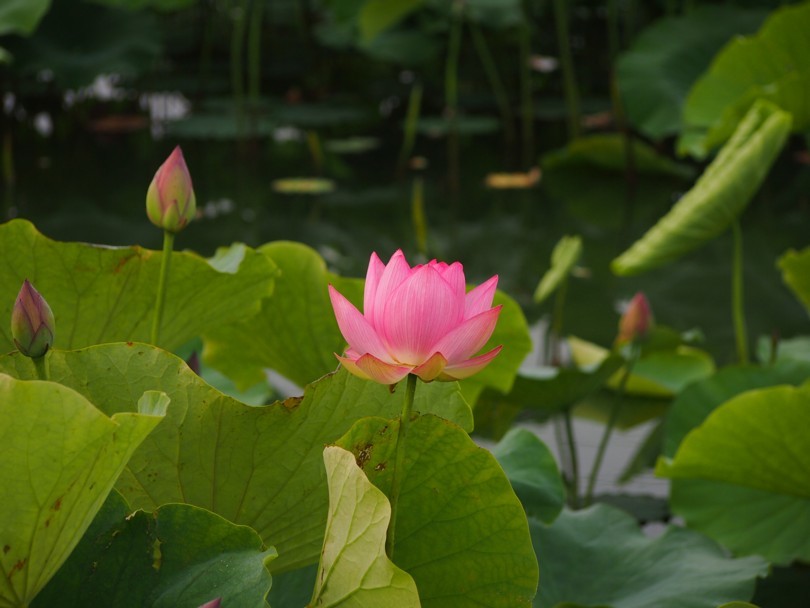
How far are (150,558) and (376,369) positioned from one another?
165 millimetres

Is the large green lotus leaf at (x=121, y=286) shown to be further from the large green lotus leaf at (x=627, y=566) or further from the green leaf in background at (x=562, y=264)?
the green leaf in background at (x=562, y=264)

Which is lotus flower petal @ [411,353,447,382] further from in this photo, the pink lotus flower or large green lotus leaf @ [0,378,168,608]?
large green lotus leaf @ [0,378,168,608]

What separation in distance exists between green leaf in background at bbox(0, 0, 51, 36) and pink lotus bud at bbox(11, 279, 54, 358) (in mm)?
2599

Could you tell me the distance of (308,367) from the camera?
1.12 meters

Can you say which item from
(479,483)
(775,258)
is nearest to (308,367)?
(479,483)

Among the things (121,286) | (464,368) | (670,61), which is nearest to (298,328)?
(121,286)

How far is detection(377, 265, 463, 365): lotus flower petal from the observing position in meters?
0.55

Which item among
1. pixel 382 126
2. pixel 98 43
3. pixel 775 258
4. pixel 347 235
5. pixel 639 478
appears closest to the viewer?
pixel 639 478

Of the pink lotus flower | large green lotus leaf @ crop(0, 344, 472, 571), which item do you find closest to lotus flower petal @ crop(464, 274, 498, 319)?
the pink lotus flower

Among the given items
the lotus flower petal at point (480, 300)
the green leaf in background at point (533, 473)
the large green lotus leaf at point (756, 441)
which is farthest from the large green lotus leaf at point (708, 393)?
the lotus flower petal at point (480, 300)

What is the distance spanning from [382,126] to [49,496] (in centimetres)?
438

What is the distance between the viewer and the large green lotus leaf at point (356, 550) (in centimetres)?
55

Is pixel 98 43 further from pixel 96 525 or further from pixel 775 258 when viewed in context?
pixel 96 525

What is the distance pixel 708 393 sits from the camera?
4.75ft
